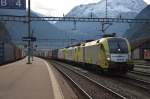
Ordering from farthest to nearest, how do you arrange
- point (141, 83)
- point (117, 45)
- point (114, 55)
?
point (117, 45)
point (114, 55)
point (141, 83)

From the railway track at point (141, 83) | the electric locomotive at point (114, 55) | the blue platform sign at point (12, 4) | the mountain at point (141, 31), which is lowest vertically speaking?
the railway track at point (141, 83)

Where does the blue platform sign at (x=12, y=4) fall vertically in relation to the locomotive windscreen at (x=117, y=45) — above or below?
above

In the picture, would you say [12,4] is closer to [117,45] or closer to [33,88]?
[117,45]

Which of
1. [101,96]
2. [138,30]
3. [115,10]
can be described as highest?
[115,10]

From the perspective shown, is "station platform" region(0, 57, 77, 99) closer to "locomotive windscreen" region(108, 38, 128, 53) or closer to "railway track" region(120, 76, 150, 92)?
"railway track" region(120, 76, 150, 92)

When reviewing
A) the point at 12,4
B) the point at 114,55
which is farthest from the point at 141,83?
the point at 12,4

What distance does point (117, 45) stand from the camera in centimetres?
2916

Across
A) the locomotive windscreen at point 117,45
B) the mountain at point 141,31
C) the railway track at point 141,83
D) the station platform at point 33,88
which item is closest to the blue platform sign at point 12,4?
the station platform at point 33,88

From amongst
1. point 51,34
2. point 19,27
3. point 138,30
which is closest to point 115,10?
point 51,34

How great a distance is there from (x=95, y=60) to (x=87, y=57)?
5.86m

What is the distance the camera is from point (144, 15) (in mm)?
142375

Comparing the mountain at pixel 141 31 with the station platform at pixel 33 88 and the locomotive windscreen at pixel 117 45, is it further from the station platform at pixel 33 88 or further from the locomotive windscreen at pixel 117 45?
the station platform at pixel 33 88

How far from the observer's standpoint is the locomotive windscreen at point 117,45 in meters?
28.8

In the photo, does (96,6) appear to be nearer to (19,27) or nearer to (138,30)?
(19,27)
